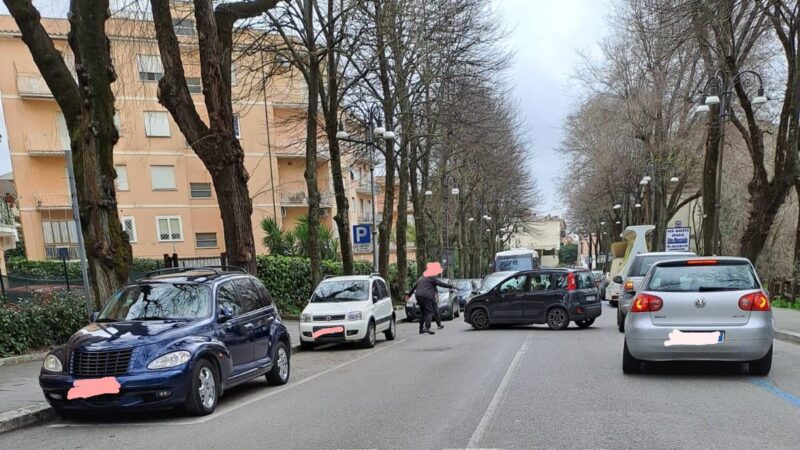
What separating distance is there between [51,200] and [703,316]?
3763cm

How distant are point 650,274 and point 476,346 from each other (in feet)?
17.3

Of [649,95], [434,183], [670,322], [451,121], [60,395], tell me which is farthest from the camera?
[434,183]

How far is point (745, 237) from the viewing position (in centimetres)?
1867

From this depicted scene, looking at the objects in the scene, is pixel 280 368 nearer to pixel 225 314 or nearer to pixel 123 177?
pixel 225 314

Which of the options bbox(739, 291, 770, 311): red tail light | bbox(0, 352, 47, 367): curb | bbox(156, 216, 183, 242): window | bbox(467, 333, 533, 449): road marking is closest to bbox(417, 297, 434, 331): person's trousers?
bbox(467, 333, 533, 449): road marking

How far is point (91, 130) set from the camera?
32.6 ft

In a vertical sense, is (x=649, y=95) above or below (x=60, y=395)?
above

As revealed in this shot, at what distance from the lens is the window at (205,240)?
3841cm

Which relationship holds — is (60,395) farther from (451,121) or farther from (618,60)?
(618,60)

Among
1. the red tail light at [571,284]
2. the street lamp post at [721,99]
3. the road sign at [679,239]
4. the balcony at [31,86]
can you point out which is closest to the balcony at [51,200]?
the balcony at [31,86]

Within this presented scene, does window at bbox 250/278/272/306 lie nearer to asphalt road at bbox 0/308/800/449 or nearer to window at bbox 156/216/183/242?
asphalt road at bbox 0/308/800/449

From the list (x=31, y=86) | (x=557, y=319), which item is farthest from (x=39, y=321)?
(x=31, y=86)

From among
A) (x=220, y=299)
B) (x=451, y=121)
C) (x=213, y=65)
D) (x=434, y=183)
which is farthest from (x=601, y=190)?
(x=220, y=299)

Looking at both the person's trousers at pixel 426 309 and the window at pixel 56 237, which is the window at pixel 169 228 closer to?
the window at pixel 56 237
